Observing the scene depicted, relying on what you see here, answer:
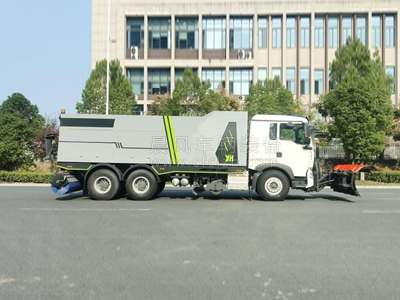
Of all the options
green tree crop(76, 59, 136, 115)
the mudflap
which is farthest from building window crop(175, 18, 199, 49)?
the mudflap

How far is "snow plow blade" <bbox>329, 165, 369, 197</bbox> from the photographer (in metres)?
13.2

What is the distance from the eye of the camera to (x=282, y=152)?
13.0m

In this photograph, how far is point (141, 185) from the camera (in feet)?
42.8

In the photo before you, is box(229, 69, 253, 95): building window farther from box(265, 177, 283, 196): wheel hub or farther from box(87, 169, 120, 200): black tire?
box(87, 169, 120, 200): black tire

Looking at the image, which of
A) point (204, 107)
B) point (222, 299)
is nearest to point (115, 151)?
point (222, 299)

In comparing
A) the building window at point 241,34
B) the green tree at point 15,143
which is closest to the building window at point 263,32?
the building window at point 241,34

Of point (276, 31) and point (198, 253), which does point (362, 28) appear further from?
point (198, 253)

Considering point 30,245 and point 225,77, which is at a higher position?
point 225,77

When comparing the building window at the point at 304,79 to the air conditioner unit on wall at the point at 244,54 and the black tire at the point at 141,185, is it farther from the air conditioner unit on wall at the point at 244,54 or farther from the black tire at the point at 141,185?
the black tire at the point at 141,185

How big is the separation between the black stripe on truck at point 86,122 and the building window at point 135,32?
35.4m

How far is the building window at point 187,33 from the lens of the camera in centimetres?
4644

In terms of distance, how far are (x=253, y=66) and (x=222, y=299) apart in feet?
141

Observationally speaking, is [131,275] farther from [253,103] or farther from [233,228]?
[253,103]

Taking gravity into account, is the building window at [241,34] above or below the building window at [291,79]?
above
